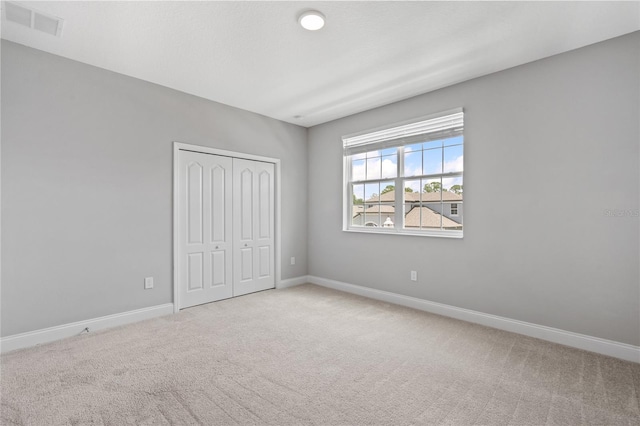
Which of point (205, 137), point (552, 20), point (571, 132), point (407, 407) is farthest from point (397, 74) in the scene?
point (407, 407)

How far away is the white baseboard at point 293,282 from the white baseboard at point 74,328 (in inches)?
66.6

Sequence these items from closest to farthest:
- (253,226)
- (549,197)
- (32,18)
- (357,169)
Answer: (32,18) → (549,197) → (253,226) → (357,169)

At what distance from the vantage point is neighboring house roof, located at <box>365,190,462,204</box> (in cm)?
378

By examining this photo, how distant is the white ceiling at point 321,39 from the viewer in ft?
7.69

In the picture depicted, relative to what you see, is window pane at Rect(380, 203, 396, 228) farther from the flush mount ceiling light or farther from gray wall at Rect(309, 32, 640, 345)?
the flush mount ceiling light

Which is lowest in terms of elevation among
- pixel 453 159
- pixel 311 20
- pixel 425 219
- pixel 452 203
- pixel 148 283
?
pixel 148 283

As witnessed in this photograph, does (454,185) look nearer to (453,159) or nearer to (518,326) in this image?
(453,159)

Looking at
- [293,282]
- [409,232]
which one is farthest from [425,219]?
[293,282]

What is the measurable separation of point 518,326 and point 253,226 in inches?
137

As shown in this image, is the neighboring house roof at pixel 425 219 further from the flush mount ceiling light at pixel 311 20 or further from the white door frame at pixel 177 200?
the flush mount ceiling light at pixel 311 20

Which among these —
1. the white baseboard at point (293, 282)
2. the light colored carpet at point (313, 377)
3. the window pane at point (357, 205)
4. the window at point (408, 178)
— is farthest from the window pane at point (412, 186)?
the white baseboard at point (293, 282)

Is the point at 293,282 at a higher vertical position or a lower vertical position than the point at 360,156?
lower

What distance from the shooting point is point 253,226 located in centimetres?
473

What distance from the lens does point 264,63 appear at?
315cm
